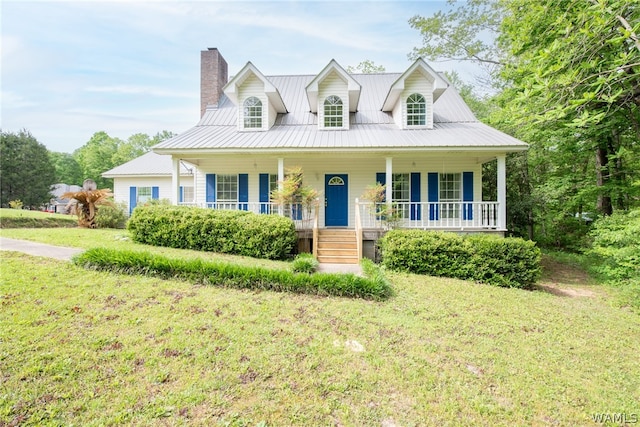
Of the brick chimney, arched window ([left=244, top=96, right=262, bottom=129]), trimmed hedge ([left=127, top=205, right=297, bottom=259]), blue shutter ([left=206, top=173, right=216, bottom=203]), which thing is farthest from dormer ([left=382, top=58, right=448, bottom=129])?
the brick chimney

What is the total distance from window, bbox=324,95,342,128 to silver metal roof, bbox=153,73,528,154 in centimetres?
54

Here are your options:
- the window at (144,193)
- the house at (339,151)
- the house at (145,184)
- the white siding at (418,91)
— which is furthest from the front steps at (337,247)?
the window at (144,193)

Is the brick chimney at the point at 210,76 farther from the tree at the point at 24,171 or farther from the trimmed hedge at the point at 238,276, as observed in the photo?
the tree at the point at 24,171

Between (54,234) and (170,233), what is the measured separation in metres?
4.44

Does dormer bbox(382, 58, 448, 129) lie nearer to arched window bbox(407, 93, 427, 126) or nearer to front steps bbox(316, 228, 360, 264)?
arched window bbox(407, 93, 427, 126)

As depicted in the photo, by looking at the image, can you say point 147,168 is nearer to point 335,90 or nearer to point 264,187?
point 264,187

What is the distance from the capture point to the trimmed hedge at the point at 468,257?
7.10 m

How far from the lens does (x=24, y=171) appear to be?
26.0 m

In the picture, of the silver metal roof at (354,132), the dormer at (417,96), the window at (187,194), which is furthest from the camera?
the window at (187,194)

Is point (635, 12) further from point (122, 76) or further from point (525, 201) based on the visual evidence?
point (122, 76)

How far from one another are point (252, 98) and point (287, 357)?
10465 millimetres

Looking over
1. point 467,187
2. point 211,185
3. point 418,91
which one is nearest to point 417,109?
point 418,91

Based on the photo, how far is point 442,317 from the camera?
16.4 ft

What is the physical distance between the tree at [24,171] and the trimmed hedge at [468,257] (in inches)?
1392
